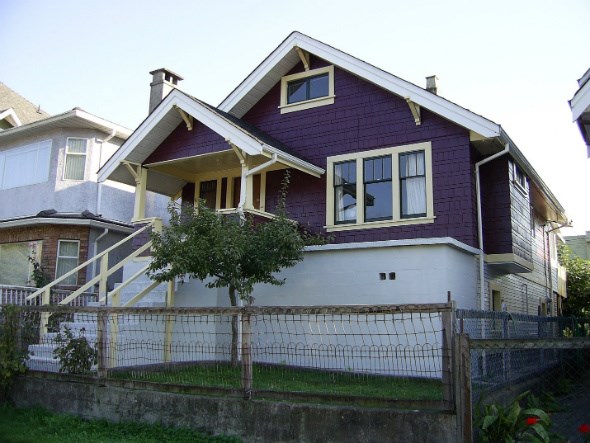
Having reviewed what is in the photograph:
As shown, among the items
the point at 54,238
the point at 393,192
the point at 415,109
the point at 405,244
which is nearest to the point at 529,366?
the point at 405,244

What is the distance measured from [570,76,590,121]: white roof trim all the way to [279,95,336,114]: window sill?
Result: 22.8ft

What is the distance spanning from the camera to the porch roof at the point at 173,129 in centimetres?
1334

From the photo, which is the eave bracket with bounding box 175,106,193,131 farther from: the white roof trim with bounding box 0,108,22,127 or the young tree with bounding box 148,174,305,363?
the white roof trim with bounding box 0,108,22,127

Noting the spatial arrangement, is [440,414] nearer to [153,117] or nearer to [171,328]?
[171,328]

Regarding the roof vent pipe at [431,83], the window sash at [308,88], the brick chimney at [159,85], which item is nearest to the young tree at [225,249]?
the window sash at [308,88]

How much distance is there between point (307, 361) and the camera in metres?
11.7

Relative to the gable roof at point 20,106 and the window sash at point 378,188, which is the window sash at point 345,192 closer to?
the window sash at point 378,188

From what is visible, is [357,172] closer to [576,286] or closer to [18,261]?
[18,261]

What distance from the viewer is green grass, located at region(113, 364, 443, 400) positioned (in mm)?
7984

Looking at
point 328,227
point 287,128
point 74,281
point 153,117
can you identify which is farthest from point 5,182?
point 328,227

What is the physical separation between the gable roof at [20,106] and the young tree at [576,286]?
23.9 m

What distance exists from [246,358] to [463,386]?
8.88 ft

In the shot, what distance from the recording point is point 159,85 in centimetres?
2044

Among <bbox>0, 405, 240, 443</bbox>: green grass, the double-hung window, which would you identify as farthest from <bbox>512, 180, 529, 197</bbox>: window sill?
the double-hung window
